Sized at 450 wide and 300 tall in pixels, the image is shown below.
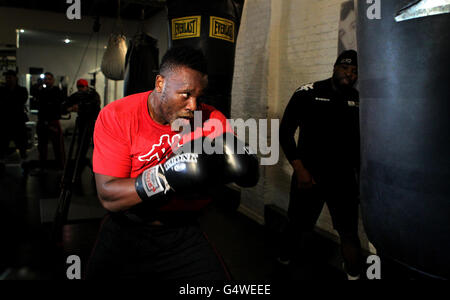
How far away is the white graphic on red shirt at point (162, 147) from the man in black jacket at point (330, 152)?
1.04 m

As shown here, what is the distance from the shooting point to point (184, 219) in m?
1.59

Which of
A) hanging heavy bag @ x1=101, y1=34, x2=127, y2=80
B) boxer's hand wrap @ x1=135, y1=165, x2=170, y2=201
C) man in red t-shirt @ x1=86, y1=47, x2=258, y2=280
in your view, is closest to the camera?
boxer's hand wrap @ x1=135, y1=165, x2=170, y2=201

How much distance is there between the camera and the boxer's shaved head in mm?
1471

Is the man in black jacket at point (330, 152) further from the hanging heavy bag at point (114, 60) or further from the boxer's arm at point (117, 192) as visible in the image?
the hanging heavy bag at point (114, 60)

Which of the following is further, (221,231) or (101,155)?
(221,231)

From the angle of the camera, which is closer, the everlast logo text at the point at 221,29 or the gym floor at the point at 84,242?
the everlast logo text at the point at 221,29

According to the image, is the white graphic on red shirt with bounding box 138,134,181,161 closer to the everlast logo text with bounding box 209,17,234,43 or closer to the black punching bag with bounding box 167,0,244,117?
the black punching bag with bounding box 167,0,244,117

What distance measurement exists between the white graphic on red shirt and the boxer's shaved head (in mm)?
260

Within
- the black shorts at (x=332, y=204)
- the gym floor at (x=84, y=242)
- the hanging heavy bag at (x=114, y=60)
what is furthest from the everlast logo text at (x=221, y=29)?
the hanging heavy bag at (x=114, y=60)

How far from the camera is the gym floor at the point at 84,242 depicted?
264 cm

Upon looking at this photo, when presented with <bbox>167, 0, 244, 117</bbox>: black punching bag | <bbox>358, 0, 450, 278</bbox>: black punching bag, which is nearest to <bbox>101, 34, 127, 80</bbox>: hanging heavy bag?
<bbox>167, 0, 244, 117</bbox>: black punching bag

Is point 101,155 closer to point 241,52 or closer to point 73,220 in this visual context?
point 73,220
